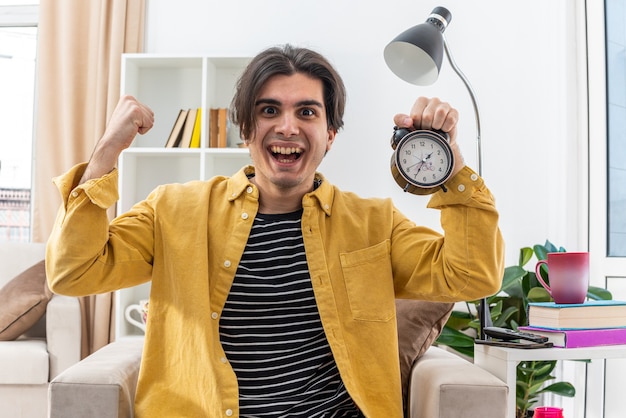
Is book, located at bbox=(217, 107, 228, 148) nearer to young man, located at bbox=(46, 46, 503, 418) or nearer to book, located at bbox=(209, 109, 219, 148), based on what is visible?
book, located at bbox=(209, 109, 219, 148)

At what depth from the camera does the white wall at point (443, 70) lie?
3615mm

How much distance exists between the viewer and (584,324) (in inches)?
72.6

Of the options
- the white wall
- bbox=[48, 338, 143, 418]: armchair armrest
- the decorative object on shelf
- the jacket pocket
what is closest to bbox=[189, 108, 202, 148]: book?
the white wall

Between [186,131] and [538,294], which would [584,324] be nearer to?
[538,294]

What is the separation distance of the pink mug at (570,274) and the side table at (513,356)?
5.8 inches

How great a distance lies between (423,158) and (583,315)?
633 mm

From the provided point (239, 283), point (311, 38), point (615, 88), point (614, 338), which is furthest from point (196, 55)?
point (614, 338)

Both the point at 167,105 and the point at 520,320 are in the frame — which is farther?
the point at 167,105

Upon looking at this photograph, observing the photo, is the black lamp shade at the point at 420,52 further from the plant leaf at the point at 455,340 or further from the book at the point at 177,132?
the book at the point at 177,132

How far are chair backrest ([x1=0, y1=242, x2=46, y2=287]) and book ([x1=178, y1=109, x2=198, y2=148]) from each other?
0.82 meters

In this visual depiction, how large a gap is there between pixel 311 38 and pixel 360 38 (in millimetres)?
247

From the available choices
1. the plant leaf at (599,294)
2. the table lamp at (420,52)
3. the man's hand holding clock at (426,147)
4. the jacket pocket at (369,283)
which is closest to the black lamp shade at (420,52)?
the table lamp at (420,52)

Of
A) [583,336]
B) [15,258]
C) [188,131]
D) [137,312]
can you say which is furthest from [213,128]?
[583,336]

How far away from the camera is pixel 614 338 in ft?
6.11
